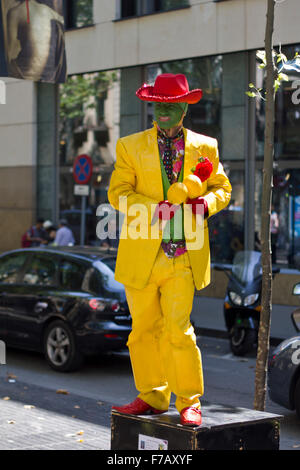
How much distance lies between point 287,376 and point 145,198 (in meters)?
3.30

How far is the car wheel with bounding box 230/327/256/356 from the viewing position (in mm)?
11633

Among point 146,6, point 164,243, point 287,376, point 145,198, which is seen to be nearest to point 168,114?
point 145,198

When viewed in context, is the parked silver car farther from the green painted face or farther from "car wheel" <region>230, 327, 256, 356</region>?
"car wheel" <region>230, 327, 256, 356</region>

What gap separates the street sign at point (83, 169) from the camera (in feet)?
55.0

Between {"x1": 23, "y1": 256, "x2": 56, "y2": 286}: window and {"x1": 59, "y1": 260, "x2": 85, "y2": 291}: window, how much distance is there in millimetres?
143

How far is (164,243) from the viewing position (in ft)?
15.9

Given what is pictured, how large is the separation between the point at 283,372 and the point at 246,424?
3054mm

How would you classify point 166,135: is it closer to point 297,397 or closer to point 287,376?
point 287,376

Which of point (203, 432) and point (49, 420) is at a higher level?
point (203, 432)

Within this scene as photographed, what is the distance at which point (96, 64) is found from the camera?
67.5 feet

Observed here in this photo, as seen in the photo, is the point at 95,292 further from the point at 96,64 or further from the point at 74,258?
the point at 96,64

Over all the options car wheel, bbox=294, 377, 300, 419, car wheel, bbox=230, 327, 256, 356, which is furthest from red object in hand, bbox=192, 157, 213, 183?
car wheel, bbox=230, 327, 256, 356

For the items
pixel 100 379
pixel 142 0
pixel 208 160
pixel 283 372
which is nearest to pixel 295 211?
pixel 142 0

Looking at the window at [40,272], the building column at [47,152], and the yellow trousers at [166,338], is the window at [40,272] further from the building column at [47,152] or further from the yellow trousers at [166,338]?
the building column at [47,152]
